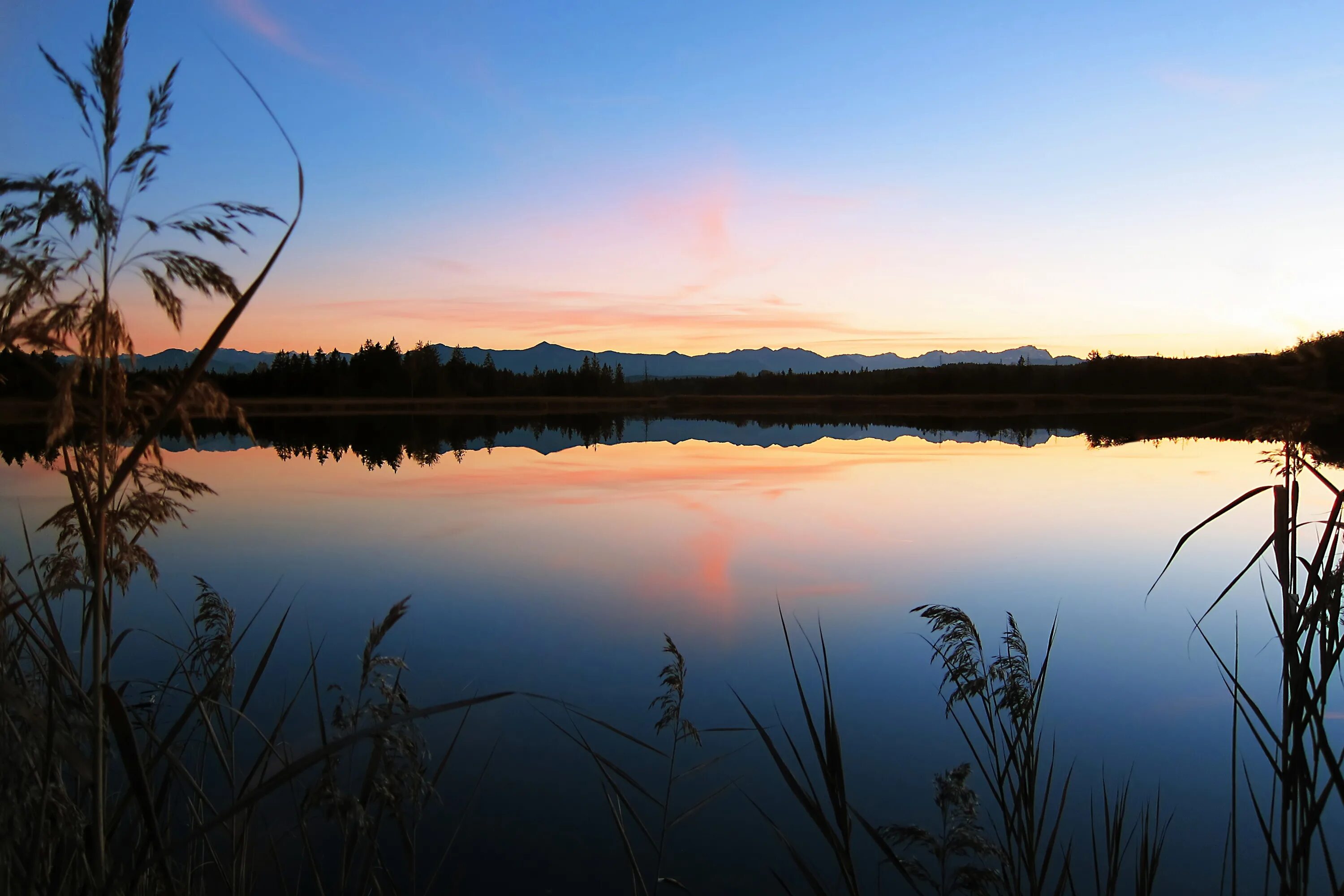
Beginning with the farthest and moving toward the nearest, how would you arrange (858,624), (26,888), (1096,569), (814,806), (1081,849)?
(1096,569) < (858,624) < (1081,849) < (814,806) < (26,888)

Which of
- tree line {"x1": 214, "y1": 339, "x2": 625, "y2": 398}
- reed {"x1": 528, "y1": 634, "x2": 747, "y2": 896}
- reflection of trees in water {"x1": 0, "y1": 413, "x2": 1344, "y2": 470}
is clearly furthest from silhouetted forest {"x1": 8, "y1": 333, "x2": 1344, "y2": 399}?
reed {"x1": 528, "y1": 634, "x2": 747, "y2": 896}

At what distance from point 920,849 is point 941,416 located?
41001 mm

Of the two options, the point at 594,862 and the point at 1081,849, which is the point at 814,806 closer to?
the point at 594,862

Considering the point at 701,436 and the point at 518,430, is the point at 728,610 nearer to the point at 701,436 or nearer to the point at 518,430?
the point at 701,436

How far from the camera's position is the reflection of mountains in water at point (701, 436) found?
22.5 metres

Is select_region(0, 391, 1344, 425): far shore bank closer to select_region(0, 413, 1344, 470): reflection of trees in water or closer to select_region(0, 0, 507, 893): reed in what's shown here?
select_region(0, 413, 1344, 470): reflection of trees in water

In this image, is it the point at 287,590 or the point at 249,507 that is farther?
the point at 249,507

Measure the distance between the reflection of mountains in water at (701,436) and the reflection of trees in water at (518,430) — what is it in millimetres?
150

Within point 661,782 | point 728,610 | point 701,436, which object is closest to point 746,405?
point 701,436

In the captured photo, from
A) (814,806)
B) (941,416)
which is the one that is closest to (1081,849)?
(814,806)

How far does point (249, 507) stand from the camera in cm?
1049

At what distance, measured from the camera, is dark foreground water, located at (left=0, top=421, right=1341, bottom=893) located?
129 inches

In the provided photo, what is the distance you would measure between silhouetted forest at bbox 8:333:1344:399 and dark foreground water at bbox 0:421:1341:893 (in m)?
31.9

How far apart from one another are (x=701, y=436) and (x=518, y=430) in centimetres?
781
